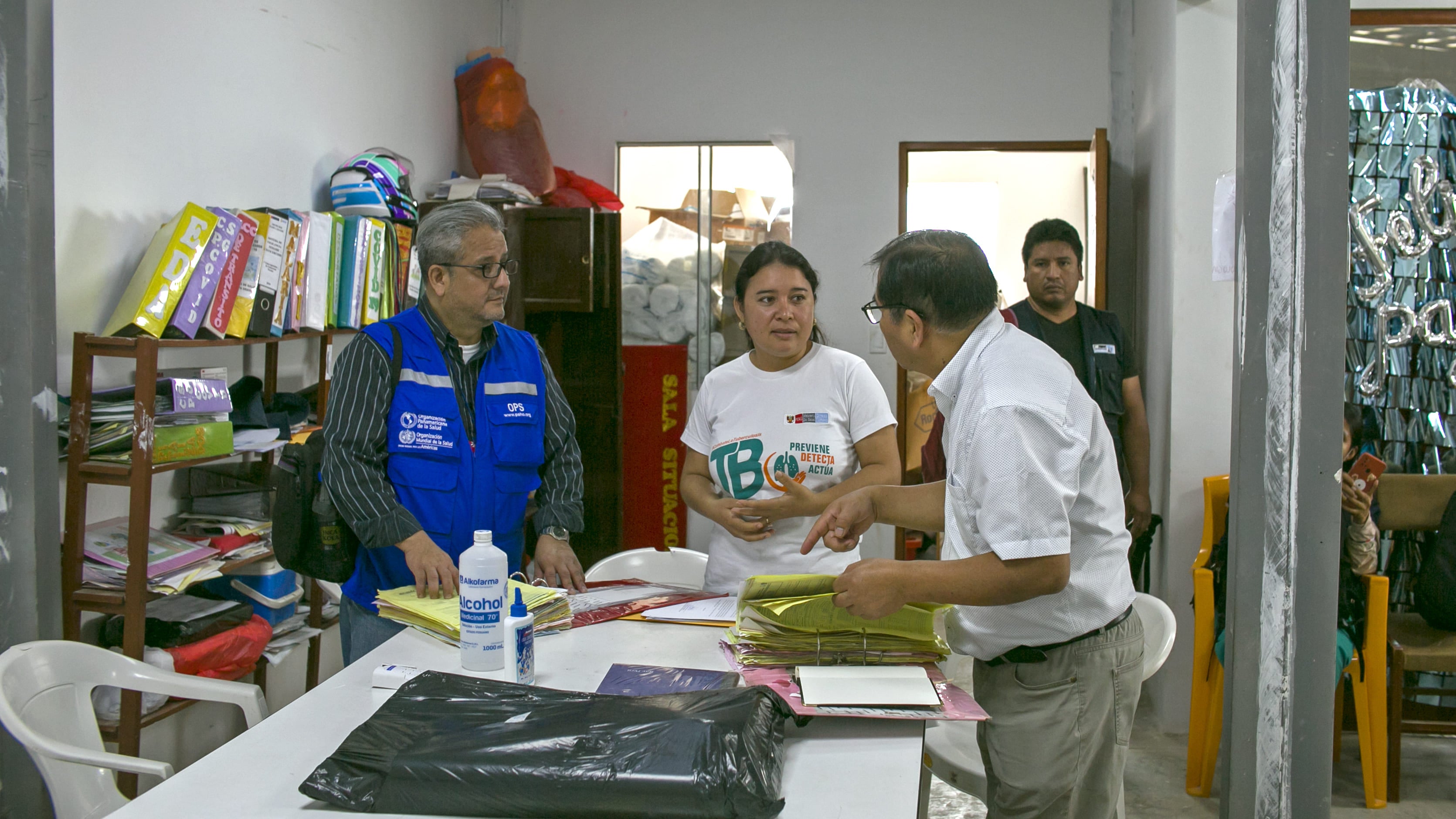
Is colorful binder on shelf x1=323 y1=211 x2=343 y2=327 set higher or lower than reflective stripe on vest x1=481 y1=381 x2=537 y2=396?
higher

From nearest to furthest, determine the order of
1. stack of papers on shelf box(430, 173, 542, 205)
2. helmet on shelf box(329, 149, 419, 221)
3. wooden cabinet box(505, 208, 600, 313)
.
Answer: helmet on shelf box(329, 149, 419, 221)
stack of papers on shelf box(430, 173, 542, 205)
wooden cabinet box(505, 208, 600, 313)

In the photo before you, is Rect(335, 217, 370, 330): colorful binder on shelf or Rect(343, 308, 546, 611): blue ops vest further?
Rect(335, 217, 370, 330): colorful binder on shelf

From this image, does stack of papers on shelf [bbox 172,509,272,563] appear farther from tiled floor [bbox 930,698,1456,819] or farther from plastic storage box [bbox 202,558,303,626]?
tiled floor [bbox 930,698,1456,819]

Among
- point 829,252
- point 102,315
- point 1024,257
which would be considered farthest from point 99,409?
point 829,252

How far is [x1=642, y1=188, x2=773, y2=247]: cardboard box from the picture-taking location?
17.4 ft

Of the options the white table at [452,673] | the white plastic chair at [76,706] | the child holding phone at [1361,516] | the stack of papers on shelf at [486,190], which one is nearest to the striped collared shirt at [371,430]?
the white table at [452,673]

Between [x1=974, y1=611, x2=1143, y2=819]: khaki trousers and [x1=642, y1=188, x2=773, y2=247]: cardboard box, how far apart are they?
3938 mm

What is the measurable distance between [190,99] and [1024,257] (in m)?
2.89

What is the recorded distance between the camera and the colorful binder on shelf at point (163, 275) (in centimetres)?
253

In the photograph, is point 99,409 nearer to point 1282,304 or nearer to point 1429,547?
point 1282,304

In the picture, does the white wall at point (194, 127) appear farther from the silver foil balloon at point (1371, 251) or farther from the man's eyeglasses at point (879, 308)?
the silver foil balloon at point (1371, 251)

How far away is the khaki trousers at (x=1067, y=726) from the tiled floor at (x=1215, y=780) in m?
1.45

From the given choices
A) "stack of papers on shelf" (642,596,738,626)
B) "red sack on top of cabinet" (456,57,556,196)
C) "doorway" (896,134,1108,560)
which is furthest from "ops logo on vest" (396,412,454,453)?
"doorway" (896,134,1108,560)

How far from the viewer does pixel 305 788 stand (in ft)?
4.03
